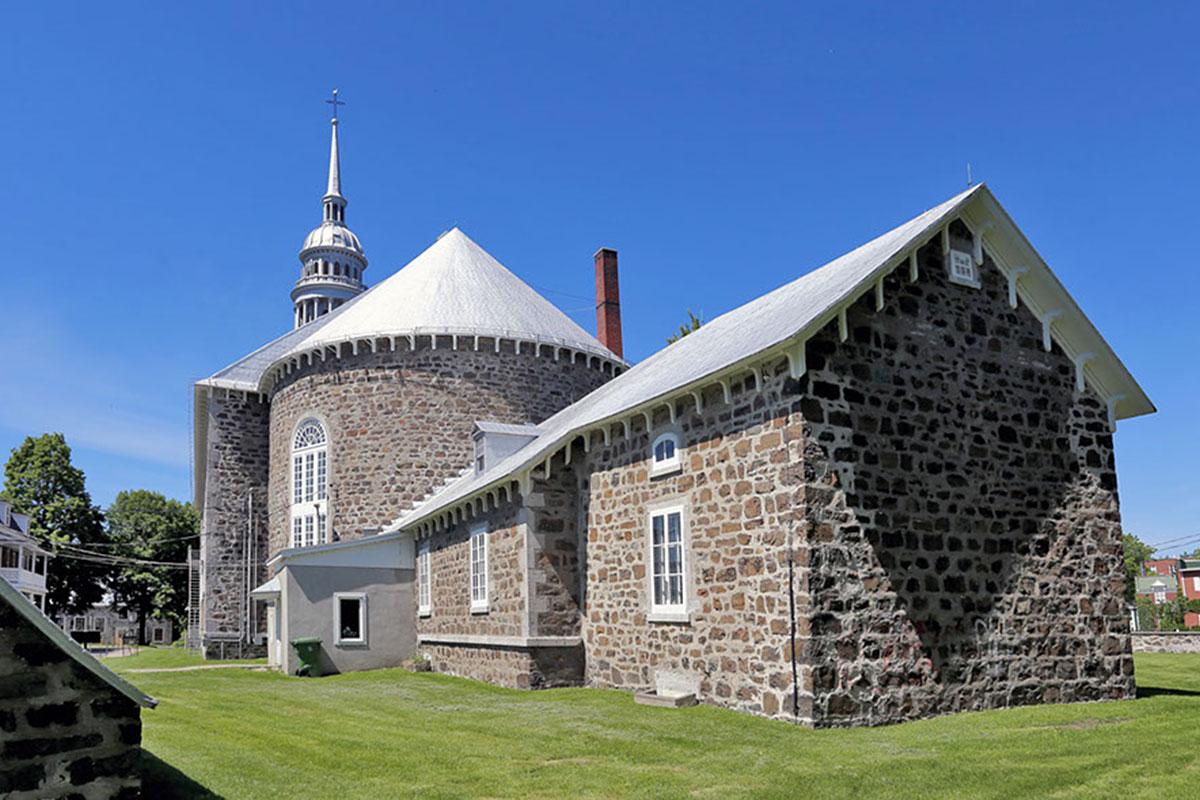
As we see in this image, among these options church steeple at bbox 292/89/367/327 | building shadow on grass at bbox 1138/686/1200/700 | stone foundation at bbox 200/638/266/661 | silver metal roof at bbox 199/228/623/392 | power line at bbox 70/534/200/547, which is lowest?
stone foundation at bbox 200/638/266/661

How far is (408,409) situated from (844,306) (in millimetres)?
19938

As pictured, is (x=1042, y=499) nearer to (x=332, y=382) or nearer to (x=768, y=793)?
(x=768, y=793)

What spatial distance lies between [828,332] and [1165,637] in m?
27.3

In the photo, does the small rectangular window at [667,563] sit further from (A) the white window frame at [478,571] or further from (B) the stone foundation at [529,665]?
(A) the white window frame at [478,571]

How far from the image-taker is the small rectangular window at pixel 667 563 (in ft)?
52.0

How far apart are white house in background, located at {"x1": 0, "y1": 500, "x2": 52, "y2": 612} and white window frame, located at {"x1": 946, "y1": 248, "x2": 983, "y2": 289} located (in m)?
48.4

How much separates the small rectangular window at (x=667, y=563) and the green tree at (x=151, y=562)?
50.8 m

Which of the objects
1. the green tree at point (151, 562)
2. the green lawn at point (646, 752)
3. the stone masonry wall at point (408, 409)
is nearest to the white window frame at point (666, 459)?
the green lawn at point (646, 752)

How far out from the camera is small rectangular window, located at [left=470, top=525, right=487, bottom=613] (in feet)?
69.3

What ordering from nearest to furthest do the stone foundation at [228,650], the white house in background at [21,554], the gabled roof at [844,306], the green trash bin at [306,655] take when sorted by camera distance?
the gabled roof at [844,306], the green trash bin at [306,655], the stone foundation at [228,650], the white house in background at [21,554]

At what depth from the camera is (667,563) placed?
53.4 feet

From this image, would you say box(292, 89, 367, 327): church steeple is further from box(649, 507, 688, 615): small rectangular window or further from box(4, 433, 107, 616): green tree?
box(649, 507, 688, 615): small rectangular window

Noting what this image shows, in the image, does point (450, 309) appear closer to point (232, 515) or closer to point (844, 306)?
point (232, 515)

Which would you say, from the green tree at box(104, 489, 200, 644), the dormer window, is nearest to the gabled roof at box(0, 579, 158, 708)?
the dormer window
